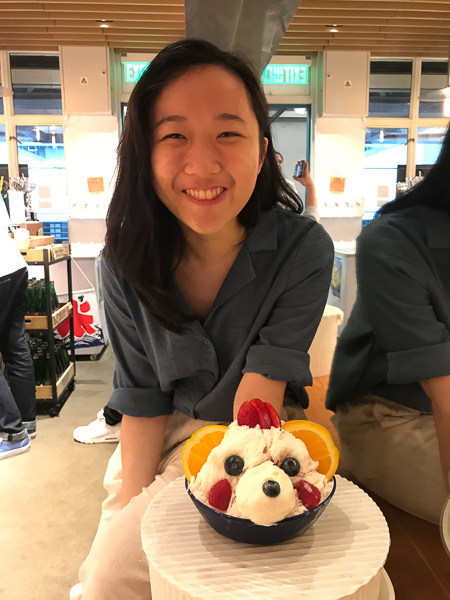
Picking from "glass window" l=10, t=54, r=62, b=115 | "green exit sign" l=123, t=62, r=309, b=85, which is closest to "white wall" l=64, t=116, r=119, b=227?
"glass window" l=10, t=54, r=62, b=115

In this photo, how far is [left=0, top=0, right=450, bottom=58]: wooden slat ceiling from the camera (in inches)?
168

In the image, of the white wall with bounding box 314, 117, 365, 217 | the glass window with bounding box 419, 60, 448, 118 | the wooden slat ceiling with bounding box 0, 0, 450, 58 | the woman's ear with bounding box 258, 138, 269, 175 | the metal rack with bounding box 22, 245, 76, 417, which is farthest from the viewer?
the glass window with bounding box 419, 60, 448, 118

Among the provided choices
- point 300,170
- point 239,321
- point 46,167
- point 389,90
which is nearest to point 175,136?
point 239,321

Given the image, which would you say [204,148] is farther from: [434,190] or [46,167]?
[46,167]

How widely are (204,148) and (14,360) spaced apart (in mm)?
2290

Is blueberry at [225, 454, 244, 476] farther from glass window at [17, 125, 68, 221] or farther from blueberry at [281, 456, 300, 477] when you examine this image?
glass window at [17, 125, 68, 221]

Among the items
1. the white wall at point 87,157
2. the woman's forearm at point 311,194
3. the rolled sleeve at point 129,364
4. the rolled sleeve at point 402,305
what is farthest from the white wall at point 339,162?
the rolled sleeve at point 129,364

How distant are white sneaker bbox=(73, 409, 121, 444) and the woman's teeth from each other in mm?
2149

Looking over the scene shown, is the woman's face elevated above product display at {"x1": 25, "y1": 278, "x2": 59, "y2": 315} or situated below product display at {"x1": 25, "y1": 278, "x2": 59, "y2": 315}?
above

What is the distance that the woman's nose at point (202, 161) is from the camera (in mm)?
933

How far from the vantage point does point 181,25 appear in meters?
4.82

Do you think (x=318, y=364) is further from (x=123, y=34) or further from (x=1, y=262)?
(x=123, y=34)

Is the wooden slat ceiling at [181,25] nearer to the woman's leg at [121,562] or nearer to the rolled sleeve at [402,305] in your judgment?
the rolled sleeve at [402,305]

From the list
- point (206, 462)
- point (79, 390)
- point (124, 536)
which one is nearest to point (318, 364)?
point (124, 536)
